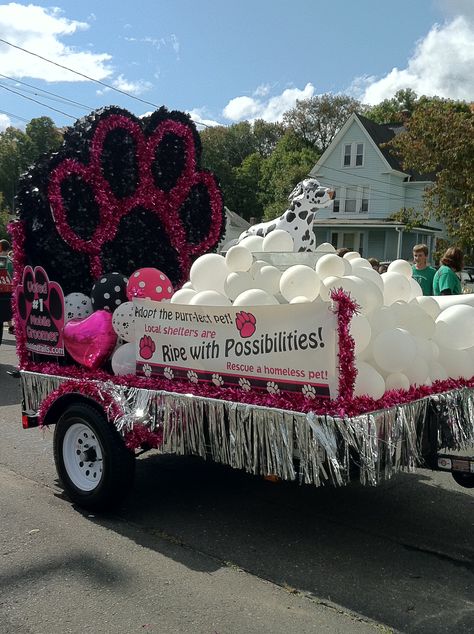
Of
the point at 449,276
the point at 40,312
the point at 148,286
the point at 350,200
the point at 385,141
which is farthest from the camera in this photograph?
the point at 350,200

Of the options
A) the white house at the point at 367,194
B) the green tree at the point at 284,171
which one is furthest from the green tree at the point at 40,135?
the white house at the point at 367,194

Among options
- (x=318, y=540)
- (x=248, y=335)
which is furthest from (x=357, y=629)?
(x=248, y=335)

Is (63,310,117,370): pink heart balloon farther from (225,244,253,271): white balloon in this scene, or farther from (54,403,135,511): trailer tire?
(225,244,253,271): white balloon

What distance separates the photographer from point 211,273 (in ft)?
15.2

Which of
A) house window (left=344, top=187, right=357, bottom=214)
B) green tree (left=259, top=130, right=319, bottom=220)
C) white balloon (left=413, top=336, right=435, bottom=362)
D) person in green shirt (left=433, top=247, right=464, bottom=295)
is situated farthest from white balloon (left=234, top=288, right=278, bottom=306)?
green tree (left=259, top=130, right=319, bottom=220)

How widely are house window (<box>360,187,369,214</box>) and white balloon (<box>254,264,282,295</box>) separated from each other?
105 feet

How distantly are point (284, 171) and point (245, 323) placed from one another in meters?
45.1

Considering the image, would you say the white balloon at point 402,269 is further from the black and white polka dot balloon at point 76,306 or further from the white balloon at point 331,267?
the black and white polka dot balloon at point 76,306

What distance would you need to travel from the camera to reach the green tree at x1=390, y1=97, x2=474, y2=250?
16.9 meters

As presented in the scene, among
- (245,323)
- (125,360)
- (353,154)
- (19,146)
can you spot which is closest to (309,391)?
(245,323)

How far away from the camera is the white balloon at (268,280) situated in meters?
4.40

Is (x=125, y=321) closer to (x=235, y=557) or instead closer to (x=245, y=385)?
(x=245, y=385)

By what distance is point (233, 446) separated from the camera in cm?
380

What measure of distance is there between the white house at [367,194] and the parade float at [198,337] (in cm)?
2894
